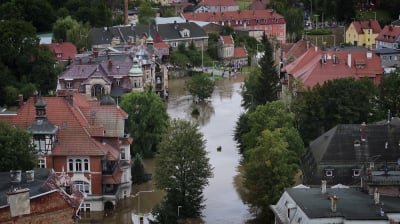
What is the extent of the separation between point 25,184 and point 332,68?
1347 inches

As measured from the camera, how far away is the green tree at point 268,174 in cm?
3781

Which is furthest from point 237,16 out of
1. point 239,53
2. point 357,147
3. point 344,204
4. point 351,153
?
point 344,204

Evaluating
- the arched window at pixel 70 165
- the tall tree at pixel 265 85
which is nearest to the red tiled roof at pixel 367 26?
the tall tree at pixel 265 85

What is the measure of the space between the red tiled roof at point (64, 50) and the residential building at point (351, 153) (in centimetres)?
4273

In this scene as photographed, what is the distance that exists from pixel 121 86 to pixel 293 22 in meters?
49.9

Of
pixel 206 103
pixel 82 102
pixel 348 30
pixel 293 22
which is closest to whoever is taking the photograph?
pixel 82 102

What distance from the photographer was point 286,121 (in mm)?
46375

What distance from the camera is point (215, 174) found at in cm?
4834

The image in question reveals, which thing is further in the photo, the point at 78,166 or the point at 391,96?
the point at 391,96

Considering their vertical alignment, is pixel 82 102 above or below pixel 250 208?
above

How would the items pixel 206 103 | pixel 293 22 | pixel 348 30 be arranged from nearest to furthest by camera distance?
pixel 206 103, pixel 348 30, pixel 293 22

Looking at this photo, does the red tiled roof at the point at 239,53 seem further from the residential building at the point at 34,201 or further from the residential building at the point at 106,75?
the residential building at the point at 34,201

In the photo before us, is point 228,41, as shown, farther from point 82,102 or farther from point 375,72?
point 82,102

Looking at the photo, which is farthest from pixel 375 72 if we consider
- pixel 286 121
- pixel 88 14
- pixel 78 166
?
pixel 88 14
